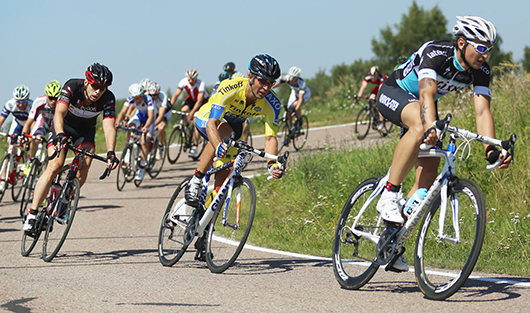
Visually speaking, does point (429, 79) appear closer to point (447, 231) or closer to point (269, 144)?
point (447, 231)

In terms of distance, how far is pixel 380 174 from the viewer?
11.8 m

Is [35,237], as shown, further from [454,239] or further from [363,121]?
[363,121]

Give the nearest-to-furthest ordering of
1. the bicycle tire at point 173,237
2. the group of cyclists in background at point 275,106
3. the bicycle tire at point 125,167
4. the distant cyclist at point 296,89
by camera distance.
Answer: the group of cyclists in background at point 275,106, the bicycle tire at point 173,237, the bicycle tire at point 125,167, the distant cyclist at point 296,89

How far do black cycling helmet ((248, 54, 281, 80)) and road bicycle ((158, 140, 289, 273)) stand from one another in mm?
719

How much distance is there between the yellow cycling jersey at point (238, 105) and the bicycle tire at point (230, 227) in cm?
74

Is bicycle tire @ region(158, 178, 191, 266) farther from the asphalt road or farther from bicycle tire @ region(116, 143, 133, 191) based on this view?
bicycle tire @ region(116, 143, 133, 191)

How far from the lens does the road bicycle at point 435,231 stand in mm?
A: 5059

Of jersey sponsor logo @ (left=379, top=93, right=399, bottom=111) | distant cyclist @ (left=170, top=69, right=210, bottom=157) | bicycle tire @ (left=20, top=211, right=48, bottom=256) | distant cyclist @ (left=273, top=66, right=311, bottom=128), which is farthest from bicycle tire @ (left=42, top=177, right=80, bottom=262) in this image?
distant cyclist @ (left=273, top=66, right=311, bottom=128)

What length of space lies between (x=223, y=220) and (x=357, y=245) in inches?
63.2

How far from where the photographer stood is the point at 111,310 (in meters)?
5.39

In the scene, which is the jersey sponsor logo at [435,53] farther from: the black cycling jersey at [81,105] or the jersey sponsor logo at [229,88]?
the black cycling jersey at [81,105]

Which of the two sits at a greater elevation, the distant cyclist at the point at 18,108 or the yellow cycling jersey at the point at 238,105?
the yellow cycling jersey at the point at 238,105

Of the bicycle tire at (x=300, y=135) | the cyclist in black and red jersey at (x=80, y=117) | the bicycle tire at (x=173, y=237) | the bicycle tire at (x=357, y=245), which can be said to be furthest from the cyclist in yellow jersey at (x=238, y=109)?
the bicycle tire at (x=300, y=135)

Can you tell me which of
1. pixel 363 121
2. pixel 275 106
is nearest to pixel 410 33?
pixel 363 121
